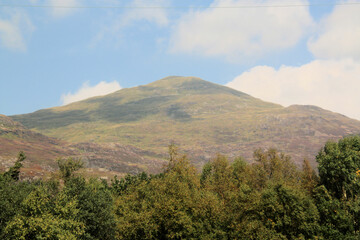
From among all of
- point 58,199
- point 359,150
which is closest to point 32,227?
point 58,199

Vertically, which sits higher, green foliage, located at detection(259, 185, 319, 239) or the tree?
the tree

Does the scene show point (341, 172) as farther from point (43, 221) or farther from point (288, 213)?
point (43, 221)

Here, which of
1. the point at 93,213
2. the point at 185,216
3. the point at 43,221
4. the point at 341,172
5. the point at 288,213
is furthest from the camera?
the point at 341,172

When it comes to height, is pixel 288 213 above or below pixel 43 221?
below

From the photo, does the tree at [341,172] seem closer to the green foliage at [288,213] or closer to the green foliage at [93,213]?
the green foliage at [288,213]

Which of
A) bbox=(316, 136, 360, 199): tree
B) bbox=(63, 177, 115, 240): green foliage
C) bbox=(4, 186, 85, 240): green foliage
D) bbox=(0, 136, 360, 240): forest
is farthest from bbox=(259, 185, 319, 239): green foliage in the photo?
bbox=(4, 186, 85, 240): green foliage

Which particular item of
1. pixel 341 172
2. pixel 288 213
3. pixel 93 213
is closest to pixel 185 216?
pixel 93 213

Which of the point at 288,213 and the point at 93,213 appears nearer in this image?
the point at 288,213

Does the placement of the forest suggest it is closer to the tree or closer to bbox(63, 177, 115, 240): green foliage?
bbox(63, 177, 115, 240): green foliage

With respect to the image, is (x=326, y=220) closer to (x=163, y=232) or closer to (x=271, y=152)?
(x=163, y=232)

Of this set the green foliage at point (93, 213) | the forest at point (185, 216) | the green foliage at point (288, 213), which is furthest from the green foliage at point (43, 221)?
the green foliage at point (288, 213)

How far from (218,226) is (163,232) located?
12176 mm

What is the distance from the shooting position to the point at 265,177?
95938 millimetres

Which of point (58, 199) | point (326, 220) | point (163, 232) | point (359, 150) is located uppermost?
point (359, 150)
